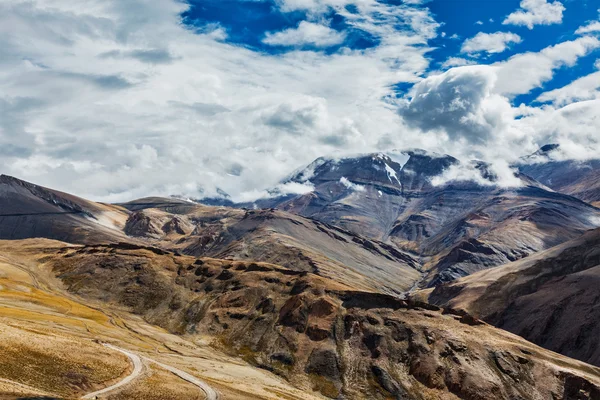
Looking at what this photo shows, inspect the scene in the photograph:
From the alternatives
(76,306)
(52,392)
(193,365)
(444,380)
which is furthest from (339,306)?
(52,392)

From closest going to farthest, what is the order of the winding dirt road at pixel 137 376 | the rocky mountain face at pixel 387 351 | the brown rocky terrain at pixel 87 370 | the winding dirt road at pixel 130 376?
the brown rocky terrain at pixel 87 370
the winding dirt road at pixel 130 376
the winding dirt road at pixel 137 376
the rocky mountain face at pixel 387 351

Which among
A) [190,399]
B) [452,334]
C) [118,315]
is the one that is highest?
[452,334]

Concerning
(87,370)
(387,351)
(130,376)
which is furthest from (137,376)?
(387,351)

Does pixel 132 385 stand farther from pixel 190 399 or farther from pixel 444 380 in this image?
pixel 444 380

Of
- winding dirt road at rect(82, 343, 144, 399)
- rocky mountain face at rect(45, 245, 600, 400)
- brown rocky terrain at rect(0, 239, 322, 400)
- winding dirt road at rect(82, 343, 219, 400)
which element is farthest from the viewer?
rocky mountain face at rect(45, 245, 600, 400)

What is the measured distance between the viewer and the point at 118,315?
198 m

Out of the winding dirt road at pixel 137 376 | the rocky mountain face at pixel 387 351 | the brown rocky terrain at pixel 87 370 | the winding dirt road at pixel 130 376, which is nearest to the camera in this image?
the brown rocky terrain at pixel 87 370

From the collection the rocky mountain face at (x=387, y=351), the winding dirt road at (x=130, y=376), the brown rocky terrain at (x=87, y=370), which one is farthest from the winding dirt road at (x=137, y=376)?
the rocky mountain face at (x=387, y=351)

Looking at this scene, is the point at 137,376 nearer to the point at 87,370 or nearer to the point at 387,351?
the point at 87,370

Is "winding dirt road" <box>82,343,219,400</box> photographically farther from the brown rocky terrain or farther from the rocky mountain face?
the rocky mountain face

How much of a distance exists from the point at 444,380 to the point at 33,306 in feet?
411

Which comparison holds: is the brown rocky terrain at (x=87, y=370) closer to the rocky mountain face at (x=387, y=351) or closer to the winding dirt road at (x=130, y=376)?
the winding dirt road at (x=130, y=376)

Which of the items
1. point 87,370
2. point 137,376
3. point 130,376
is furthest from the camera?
point 137,376

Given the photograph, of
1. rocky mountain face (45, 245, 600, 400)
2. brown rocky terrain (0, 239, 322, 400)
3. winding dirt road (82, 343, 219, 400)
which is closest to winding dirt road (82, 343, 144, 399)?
winding dirt road (82, 343, 219, 400)
